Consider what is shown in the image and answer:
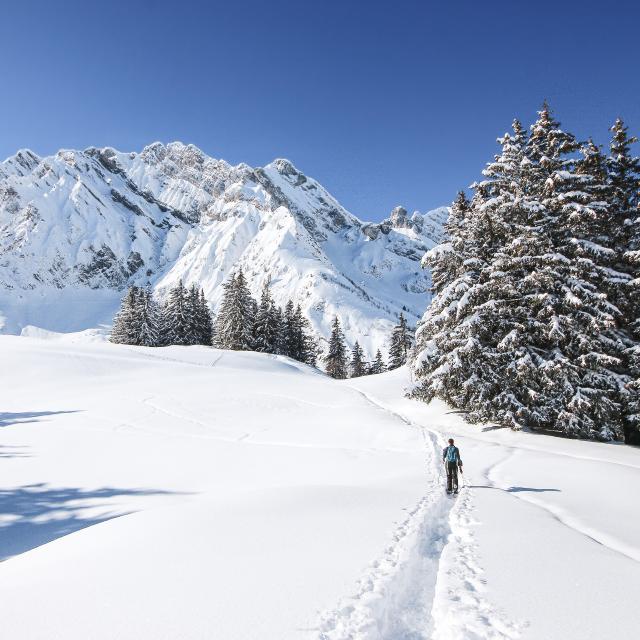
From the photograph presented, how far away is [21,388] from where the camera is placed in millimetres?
29797

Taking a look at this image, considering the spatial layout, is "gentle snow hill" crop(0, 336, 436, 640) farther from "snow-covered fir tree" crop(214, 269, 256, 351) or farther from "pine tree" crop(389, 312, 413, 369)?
"pine tree" crop(389, 312, 413, 369)

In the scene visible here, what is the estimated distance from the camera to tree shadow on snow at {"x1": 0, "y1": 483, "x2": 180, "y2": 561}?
8836 millimetres

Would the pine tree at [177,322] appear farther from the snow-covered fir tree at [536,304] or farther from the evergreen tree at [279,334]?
the snow-covered fir tree at [536,304]

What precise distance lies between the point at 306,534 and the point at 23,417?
21.1 metres

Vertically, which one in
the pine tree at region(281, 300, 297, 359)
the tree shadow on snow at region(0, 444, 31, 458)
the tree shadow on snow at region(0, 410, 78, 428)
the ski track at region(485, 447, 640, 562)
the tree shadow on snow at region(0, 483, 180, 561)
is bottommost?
the tree shadow on snow at region(0, 483, 180, 561)

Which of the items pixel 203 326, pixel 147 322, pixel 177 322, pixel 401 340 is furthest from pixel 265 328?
pixel 401 340

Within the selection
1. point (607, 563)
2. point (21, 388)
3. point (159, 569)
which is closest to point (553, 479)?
point (607, 563)

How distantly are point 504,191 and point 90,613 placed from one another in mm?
23010

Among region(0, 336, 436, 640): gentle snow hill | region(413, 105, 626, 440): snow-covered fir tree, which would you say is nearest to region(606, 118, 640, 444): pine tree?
region(413, 105, 626, 440): snow-covered fir tree

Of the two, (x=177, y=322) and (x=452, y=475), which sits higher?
(x=177, y=322)

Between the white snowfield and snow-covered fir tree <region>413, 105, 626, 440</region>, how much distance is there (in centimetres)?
205

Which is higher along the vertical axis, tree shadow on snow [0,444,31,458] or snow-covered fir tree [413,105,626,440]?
snow-covered fir tree [413,105,626,440]

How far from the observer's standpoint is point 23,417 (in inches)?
859

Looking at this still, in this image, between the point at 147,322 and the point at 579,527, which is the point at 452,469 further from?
the point at 147,322
